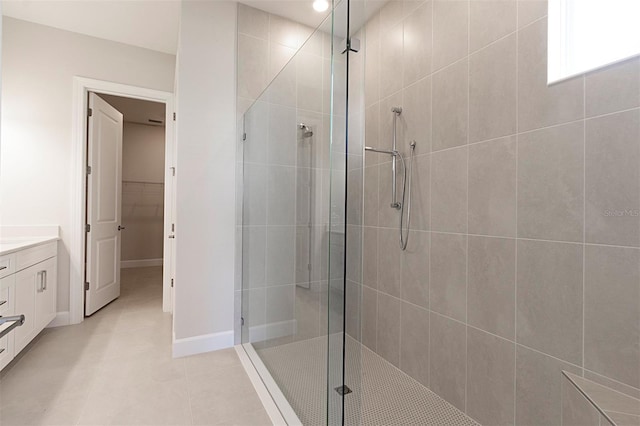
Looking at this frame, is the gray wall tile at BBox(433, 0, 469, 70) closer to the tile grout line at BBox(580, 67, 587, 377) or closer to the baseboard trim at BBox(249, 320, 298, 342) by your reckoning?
the tile grout line at BBox(580, 67, 587, 377)

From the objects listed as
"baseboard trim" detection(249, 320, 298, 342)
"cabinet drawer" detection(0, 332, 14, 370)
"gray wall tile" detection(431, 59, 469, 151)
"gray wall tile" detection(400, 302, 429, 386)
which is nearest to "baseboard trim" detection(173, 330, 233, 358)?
"baseboard trim" detection(249, 320, 298, 342)

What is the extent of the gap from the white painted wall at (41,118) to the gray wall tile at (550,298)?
362cm

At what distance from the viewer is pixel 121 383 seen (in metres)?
1.94

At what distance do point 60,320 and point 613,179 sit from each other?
4031 millimetres

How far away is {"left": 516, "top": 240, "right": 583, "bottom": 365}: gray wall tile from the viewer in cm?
127

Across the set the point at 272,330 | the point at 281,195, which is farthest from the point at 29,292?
the point at 281,195

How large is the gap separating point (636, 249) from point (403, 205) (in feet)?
3.86

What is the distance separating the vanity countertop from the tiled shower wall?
8.20ft

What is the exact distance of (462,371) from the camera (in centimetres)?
169

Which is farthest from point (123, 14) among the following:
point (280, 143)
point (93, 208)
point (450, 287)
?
point (450, 287)

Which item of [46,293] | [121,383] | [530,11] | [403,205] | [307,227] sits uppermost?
[530,11]

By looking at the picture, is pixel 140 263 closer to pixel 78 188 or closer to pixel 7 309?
pixel 78 188

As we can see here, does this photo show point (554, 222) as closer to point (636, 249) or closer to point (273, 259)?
point (636, 249)

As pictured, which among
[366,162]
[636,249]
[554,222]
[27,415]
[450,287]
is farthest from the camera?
[366,162]
